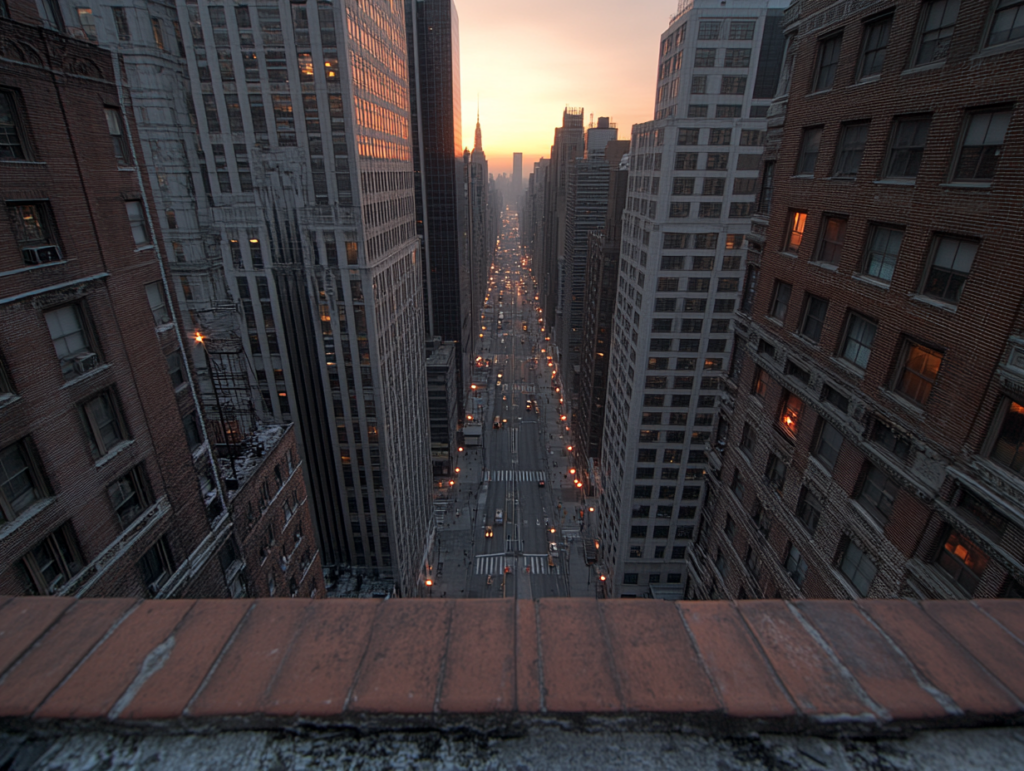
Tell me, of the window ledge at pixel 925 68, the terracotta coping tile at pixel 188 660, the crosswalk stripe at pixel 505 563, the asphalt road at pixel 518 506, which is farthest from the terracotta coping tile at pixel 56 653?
the crosswalk stripe at pixel 505 563

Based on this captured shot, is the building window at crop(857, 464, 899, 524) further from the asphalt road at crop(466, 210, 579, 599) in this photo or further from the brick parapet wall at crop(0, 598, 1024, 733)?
the asphalt road at crop(466, 210, 579, 599)

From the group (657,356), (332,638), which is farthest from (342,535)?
(332,638)

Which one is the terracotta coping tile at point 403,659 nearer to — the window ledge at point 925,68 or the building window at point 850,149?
the window ledge at point 925,68

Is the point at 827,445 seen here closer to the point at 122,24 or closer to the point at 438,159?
the point at 122,24

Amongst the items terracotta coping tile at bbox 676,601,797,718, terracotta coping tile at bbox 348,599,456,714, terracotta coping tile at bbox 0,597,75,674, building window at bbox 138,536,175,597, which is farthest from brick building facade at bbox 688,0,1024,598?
building window at bbox 138,536,175,597

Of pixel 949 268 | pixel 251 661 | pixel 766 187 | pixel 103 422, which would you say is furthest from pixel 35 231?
pixel 766 187
